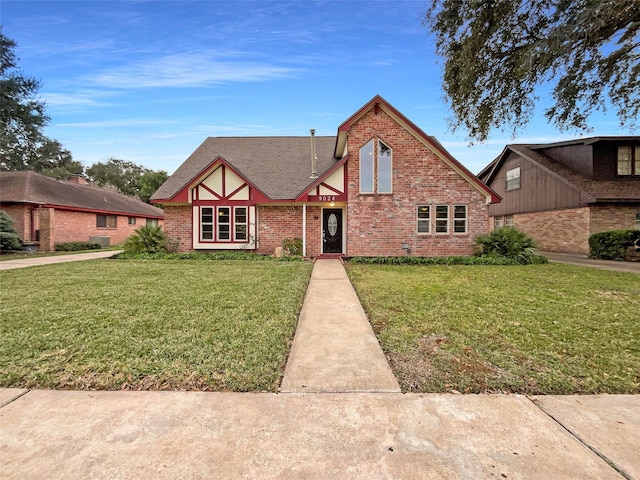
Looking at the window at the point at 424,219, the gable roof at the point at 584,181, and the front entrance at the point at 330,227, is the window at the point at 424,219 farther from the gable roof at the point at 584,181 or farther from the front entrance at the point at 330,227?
the gable roof at the point at 584,181

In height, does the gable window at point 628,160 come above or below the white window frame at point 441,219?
above

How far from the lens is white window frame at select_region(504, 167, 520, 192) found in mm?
19938

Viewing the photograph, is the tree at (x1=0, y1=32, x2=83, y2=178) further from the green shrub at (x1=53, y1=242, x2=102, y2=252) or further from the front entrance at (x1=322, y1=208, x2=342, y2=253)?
the front entrance at (x1=322, y1=208, x2=342, y2=253)

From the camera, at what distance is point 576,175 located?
1641 cm

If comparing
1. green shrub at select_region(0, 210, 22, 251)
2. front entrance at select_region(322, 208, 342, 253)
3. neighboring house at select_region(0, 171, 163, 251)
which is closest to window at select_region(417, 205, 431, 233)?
front entrance at select_region(322, 208, 342, 253)

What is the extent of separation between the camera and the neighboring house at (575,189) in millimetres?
14805

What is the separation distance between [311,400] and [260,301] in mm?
3225

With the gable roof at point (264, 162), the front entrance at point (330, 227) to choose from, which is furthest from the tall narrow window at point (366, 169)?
the gable roof at point (264, 162)

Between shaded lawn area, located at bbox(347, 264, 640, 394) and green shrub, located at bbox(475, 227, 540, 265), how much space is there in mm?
4449

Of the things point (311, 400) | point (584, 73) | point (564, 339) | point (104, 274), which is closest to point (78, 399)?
point (311, 400)

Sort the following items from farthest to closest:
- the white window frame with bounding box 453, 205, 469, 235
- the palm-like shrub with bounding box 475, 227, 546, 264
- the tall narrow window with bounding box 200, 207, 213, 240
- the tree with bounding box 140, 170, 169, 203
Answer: the tree with bounding box 140, 170, 169, 203, the tall narrow window with bounding box 200, 207, 213, 240, the white window frame with bounding box 453, 205, 469, 235, the palm-like shrub with bounding box 475, 227, 546, 264

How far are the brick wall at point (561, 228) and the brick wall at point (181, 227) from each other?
1999cm

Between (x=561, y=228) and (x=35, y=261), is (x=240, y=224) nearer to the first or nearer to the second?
(x=35, y=261)

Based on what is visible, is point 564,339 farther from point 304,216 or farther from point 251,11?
point 251,11
